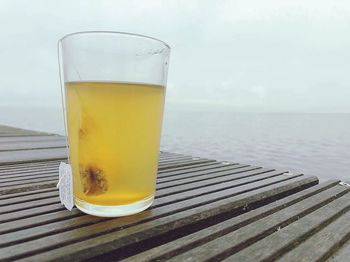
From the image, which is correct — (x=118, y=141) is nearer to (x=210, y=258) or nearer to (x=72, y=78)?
(x=72, y=78)

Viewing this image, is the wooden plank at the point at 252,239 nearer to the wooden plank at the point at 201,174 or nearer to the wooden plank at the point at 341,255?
the wooden plank at the point at 341,255

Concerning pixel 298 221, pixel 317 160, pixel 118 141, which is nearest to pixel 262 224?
pixel 298 221

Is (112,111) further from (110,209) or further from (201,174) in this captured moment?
(201,174)

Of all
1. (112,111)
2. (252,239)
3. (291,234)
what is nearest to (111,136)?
(112,111)

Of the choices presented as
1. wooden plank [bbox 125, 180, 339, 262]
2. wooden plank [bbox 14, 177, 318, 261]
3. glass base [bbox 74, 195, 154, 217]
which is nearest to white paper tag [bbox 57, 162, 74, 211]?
glass base [bbox 74, 195, 154, 217]

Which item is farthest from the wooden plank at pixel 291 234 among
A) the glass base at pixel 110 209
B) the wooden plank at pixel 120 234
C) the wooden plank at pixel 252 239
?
the glass base at pixel 110 209

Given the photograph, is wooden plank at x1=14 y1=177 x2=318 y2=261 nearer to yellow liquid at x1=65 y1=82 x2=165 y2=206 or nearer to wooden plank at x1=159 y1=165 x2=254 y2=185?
yellow liquid at x1=65 y1=82 x2=165 y2=206
